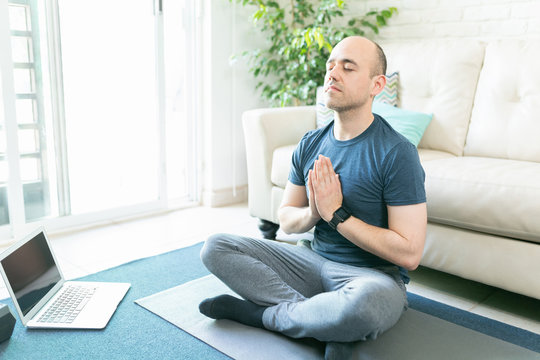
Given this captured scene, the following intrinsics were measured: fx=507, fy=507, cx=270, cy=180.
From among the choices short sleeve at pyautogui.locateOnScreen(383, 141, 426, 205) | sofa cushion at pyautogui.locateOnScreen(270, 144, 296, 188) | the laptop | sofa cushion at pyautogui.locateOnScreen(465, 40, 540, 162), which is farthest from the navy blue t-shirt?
sofa cushion at pyautogui.locateOnScreen(465, 40, 540, 162)

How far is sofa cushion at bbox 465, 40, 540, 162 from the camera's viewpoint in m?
2.28

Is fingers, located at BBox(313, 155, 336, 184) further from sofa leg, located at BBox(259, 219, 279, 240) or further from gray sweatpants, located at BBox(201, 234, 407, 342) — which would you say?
sofa leg, located at BBox(259, 219, 279, 240)

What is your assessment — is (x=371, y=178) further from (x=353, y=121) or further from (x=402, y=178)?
(x=353, y=121)

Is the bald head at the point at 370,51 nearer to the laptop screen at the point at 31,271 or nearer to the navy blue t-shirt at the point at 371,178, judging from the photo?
the navy blue t-shirt at the point at 371,178

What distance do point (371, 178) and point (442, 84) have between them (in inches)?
51.1

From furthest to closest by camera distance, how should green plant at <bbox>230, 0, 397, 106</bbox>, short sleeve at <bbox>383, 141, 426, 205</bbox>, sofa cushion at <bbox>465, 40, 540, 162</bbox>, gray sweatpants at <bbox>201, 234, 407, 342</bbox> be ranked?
green plant at <bbox>230, 0, 397, 106</bbox>
sofa cushion at <bbox>465, 40, 540, 162</bbox>
short sleeve at <bbox>383, 141, 426, 205</bbox>
gray sweatpants at <bbox>201, 234, 407, 342</bbox>

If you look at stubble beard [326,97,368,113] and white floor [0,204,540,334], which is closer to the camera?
stubble beard [326,97,368,113]

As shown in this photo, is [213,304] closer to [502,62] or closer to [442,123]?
[442,123]

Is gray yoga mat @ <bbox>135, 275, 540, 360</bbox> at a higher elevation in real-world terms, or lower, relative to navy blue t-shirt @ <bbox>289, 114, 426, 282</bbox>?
lower

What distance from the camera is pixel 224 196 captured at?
3.37 meters

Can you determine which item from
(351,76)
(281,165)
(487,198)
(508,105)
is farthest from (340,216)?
(508,105)

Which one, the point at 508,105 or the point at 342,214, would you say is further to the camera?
the point at 508,105

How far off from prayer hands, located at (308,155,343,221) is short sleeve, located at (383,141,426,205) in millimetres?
146

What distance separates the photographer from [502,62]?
242 centimetres
